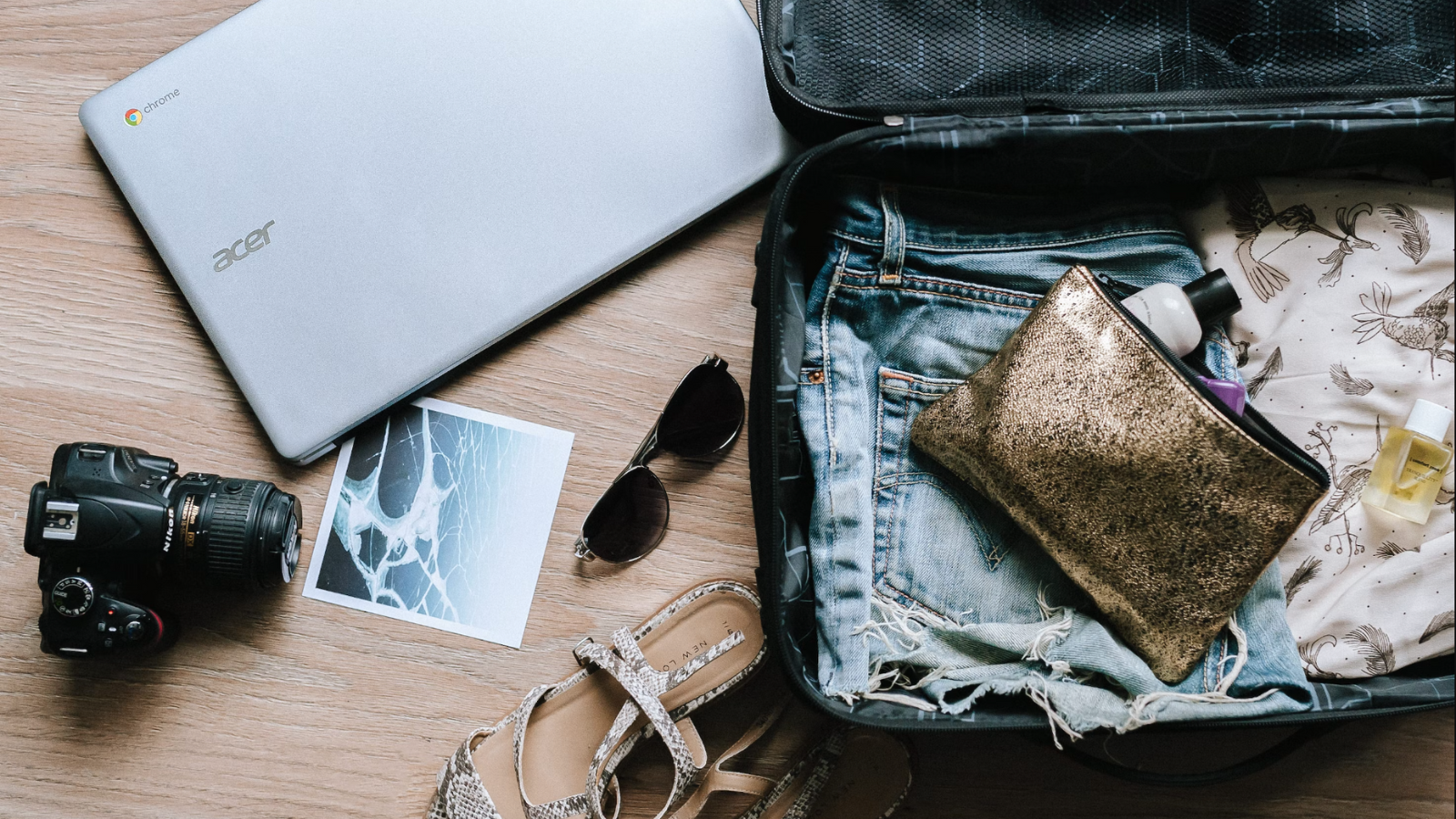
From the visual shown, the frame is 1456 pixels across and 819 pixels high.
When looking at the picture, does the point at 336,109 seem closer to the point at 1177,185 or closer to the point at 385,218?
the point at 385,218

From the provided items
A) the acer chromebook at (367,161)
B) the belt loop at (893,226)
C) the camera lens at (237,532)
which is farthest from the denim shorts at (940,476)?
the camera lens at (237,532)

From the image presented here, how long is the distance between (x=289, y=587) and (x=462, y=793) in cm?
25

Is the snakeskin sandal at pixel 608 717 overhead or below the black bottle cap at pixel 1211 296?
below

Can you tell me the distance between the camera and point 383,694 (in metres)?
0.75

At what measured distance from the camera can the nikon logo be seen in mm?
713

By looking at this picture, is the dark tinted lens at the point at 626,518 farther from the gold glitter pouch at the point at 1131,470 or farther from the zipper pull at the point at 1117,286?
the zipper pull at the point at 1117,286

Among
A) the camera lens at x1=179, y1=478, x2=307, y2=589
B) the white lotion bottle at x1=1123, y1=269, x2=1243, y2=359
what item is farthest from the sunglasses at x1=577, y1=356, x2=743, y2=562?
the white lotion bottle at x1=1123, y1=269, x2=1243, y2=359

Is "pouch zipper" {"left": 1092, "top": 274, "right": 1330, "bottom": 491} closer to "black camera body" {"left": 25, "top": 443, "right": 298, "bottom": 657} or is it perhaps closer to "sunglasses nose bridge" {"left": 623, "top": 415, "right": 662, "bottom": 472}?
"sunglasses nose bridge" {"left": 623, "top": 415, "right": 662, "bottom": 472}

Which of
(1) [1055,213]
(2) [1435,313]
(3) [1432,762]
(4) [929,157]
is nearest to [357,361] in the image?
(4) [929,157]

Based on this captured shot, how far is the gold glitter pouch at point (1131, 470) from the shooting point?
1.94 ft

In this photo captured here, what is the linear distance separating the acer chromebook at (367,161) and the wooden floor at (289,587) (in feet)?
0.22

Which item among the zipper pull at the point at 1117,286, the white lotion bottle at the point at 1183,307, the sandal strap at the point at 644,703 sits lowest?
the sandal strap at the point at 644,703

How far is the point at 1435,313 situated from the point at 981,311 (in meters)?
0.37

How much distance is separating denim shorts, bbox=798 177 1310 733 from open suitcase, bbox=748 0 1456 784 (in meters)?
0.04
